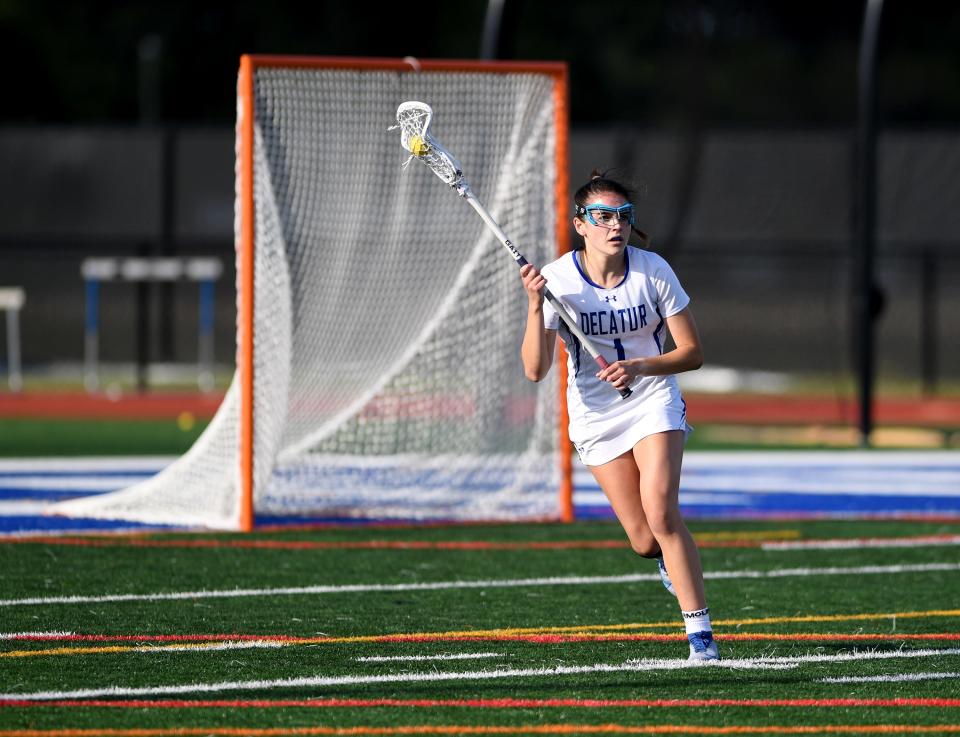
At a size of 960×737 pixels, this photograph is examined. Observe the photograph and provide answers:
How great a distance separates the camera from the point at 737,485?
13.8m

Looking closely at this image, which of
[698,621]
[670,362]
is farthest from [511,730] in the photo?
[670,362]

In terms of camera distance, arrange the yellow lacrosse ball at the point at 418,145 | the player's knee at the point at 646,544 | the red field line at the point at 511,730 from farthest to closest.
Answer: the yellow lacrosse ball at the point at 418,145
the player's knee at the point at 646,544
the red field line at the point at 511,730

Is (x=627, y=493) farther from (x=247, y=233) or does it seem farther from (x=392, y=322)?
(x=392, y=322)

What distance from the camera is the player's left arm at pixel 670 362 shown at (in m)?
7.14

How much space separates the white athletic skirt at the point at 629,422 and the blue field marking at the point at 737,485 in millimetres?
4208

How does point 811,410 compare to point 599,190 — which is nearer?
point 599,190

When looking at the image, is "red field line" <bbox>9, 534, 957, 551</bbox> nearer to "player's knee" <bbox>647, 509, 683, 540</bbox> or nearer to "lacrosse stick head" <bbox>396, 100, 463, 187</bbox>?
"lacrosse stick head" <bbox>396, 100, 463, 187</bbox>

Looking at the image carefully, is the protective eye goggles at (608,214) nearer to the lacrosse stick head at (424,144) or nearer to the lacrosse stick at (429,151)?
the lacrosse stick at (429,151)

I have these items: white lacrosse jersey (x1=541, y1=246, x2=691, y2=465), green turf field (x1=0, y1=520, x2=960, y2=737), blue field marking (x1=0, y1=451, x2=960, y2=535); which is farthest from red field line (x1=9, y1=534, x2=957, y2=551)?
white lacrosse jersey (x1=541, y1=246, x2=691, y2=465)

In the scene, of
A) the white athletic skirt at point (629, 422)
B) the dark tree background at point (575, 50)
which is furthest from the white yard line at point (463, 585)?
the dark tree background at point (575, 50)

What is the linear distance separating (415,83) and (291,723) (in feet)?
21.1

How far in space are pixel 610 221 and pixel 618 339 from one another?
462 mm

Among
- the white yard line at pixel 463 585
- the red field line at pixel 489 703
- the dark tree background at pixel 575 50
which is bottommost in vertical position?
the red field line at pixel 489 703

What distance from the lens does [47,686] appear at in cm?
655
